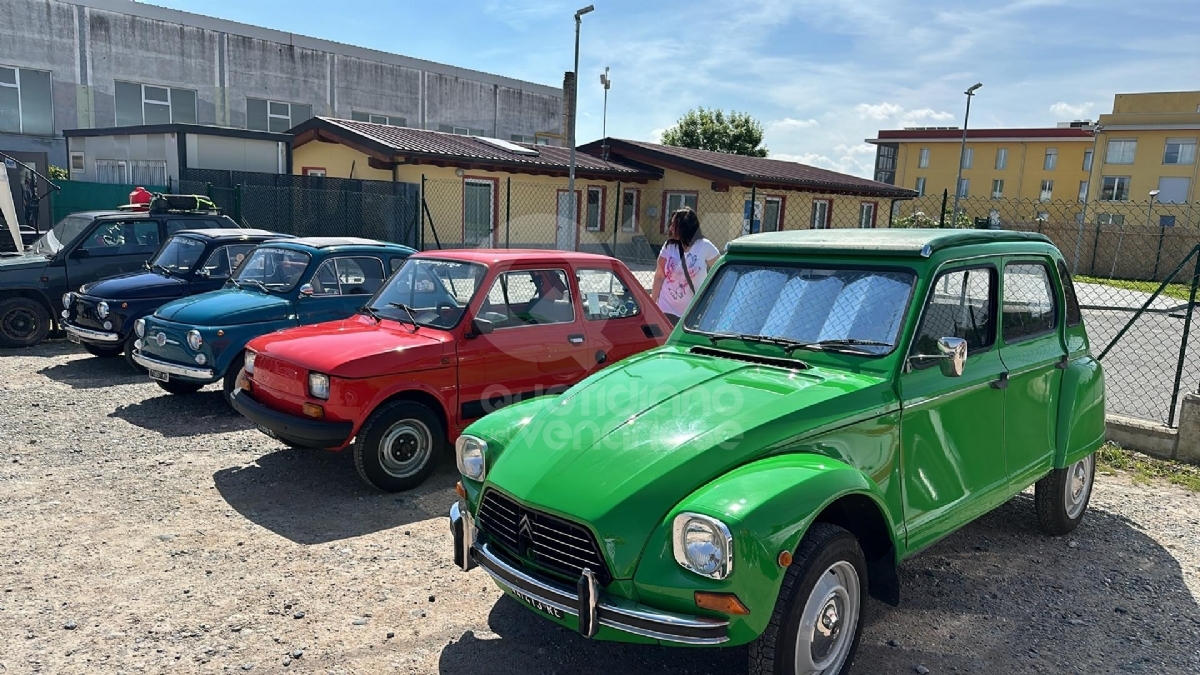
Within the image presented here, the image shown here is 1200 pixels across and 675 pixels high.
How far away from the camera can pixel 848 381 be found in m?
3.55

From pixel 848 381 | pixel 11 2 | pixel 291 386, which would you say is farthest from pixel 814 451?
pixel 11 2

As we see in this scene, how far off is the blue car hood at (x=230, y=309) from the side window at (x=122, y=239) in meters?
3.63

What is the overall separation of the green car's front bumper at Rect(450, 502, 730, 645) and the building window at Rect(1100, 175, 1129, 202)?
53.9 metres

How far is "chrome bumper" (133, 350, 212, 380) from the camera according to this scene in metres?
7.23

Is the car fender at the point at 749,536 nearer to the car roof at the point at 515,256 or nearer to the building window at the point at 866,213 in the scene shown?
the car roof at the point at 515,256

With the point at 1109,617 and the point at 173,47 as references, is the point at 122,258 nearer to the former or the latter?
the point at 1109,617

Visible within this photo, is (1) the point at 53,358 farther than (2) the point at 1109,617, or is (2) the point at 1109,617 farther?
(1) the point at 53,358

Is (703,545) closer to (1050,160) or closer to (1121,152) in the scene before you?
(1121,152)

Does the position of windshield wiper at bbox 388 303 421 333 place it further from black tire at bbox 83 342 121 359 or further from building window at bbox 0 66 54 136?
building window at bbox 0 66 54 136

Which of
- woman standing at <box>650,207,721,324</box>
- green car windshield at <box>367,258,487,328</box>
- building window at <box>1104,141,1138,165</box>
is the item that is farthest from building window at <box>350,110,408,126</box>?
building window at <box>1104,141,1138,165</box>

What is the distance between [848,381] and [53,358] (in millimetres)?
10245

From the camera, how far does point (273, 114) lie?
34938mm

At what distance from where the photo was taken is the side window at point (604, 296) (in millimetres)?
6492

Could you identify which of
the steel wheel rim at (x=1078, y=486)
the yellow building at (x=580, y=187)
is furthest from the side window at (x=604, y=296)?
the yellow building at (x=580, y=187)
